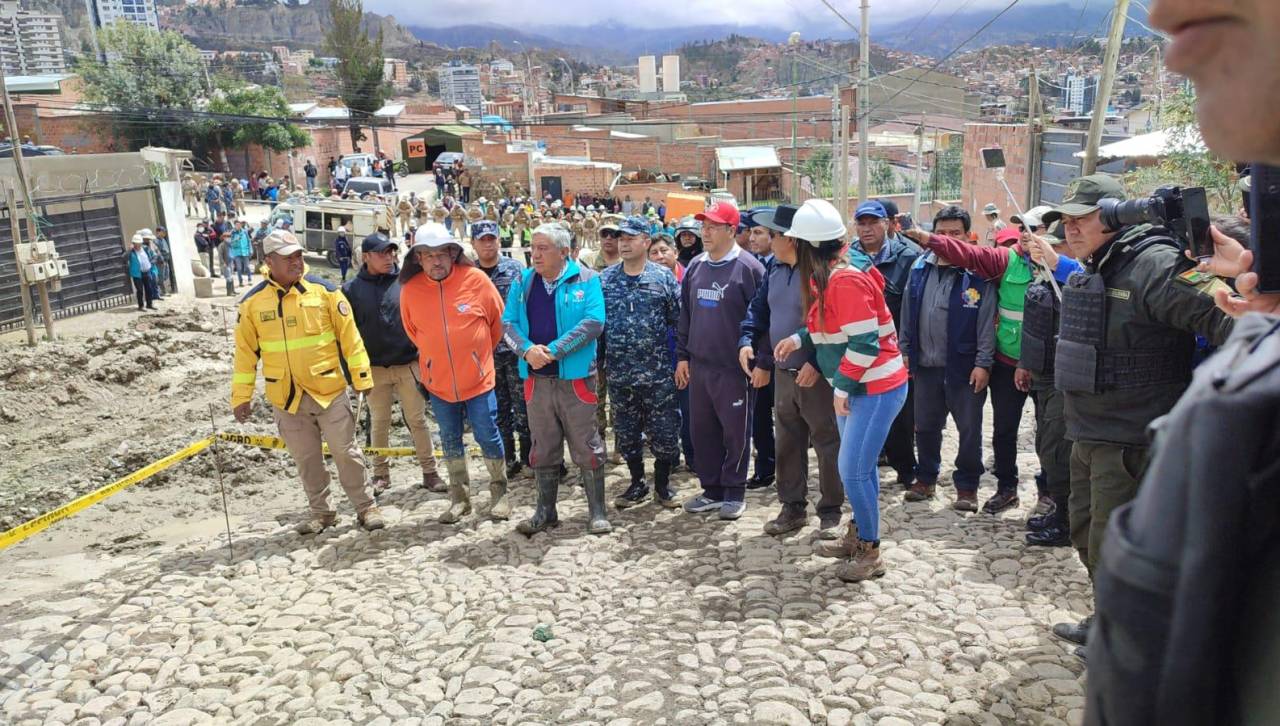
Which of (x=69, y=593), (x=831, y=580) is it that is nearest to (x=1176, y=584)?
(x=831, y=580)

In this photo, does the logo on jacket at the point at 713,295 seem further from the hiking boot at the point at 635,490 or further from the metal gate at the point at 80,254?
the metal gate at the point at 80,254

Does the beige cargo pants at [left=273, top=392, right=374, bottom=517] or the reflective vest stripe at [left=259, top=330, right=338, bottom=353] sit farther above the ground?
the reflective vest stripe at [left=259, top=330, right=338, bottom=353]

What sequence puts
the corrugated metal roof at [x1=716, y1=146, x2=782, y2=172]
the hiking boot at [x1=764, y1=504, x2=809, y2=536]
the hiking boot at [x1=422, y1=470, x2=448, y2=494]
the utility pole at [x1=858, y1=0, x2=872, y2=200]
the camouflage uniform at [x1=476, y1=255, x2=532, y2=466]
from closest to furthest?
the hiking boot at [x1=764, y1=504, x2=809, y2=536]
the hiking boot at [x1=422, y1=470, x2=448, y2=494]
the camouflage uniform at [x1=476, y1=255, x2=532, y2=466]
the utility pole at [x1=858, y1=0, x2=872, y2=200]
the corrugated metal roof at [x1=716, y1=146, x2=782, y2=172]

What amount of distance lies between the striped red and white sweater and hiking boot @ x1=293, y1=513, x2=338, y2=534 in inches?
159

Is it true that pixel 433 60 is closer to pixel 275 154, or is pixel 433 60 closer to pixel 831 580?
pixel 275 154

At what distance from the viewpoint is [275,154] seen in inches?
1897

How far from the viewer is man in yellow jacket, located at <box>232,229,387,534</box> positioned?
6402mm

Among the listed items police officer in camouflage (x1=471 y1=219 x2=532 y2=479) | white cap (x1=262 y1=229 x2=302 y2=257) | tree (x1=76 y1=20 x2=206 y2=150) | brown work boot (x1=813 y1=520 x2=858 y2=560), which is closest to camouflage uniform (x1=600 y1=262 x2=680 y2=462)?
police officer in camouflage (x1=471 y1=219 x2=532 y2=479)

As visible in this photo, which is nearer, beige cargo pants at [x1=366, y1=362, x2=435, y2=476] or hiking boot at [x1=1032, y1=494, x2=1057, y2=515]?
hiking boot at [x1=1032, y1=494, x2=1057, y2=515]

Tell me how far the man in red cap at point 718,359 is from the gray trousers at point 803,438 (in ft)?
1.60

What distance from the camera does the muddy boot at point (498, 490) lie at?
6820 mm

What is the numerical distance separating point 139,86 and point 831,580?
55.1 m

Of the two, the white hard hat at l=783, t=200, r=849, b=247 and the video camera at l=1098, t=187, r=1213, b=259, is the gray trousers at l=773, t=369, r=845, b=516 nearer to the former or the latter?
the white hard hat at l=783, t=200, r=849, b=247

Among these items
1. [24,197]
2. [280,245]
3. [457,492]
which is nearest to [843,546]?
[457,492]
